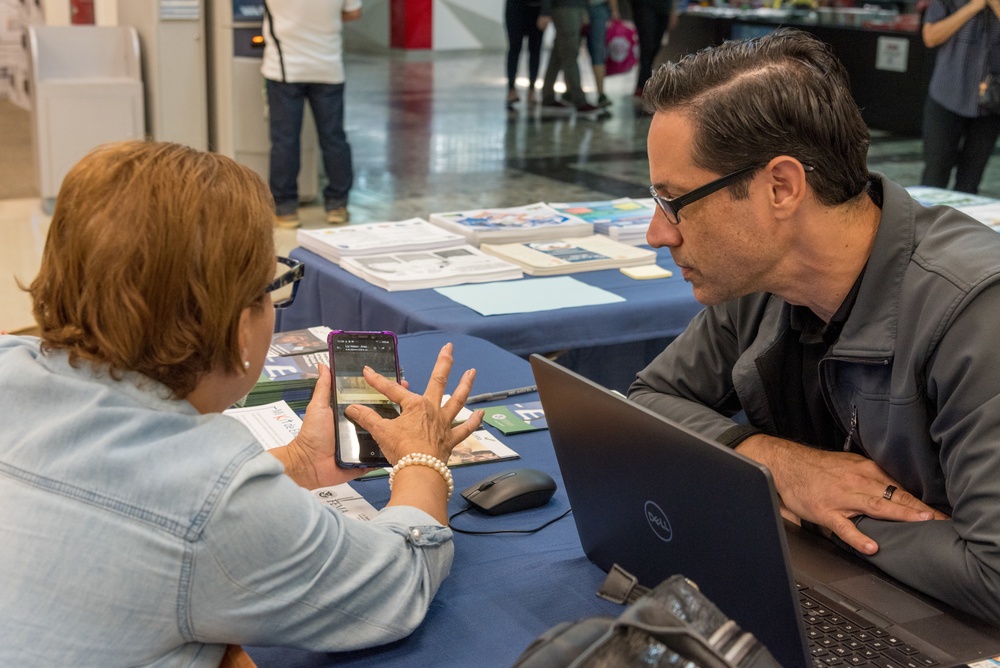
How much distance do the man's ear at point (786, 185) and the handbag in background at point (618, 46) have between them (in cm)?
939

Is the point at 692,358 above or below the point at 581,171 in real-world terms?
above

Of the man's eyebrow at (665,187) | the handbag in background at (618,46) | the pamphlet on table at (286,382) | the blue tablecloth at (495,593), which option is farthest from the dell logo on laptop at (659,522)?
the handbag in background at (618,46)

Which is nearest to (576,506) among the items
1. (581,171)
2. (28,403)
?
(28,403)

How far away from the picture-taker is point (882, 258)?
1.56m

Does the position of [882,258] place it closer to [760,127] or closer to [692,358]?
[760,127]

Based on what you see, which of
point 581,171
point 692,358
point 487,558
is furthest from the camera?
point 581,171

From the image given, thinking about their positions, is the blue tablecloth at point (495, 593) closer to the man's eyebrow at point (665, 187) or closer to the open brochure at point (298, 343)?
the man's eyebrow at point (665, 187)

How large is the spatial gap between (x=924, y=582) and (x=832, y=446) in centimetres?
40

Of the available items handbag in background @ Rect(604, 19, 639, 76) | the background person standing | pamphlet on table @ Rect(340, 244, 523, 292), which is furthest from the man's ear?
handbag in background @ Rect(604, 19, 639, 76)

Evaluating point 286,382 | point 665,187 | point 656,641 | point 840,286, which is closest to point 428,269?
point 286,382

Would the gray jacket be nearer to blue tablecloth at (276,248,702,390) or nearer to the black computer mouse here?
the black computer mouse

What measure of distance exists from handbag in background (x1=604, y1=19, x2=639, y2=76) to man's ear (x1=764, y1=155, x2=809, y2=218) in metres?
9.39

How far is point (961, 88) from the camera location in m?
5.13

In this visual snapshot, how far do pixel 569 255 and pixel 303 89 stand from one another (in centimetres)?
331
